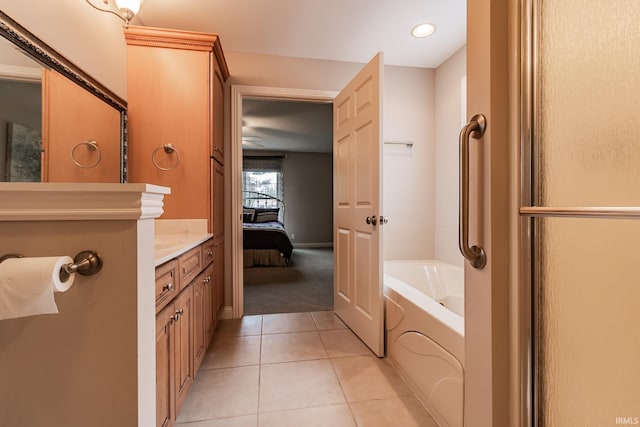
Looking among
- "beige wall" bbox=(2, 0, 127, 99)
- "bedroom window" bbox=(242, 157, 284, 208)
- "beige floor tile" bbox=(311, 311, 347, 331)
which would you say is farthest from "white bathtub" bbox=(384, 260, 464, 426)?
"bedroom window" bbox=(242, 157, 284, 208)

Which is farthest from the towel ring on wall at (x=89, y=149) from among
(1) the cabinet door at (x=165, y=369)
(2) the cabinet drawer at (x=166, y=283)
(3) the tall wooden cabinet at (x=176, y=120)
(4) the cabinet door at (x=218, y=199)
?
(1) the cabinet door at (x=165, y=369)

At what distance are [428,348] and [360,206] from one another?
1.02 metres

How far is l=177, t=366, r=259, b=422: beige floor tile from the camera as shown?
1319 millimetres

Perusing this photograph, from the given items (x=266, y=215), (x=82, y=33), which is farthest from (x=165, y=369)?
(x=266, y=215)

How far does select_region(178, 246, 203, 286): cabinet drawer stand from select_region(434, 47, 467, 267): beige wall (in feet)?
6.72

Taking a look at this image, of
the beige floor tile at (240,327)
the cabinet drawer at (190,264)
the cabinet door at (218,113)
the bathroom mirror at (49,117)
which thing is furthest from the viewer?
the beige floor tile at (240,327)

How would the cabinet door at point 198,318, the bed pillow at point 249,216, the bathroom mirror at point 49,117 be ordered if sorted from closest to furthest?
1. the bathroom mirror at point 49,117
2. the cabinet door at point 198,318
3. the bed pillow at point 249,216

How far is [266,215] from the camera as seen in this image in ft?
20.5

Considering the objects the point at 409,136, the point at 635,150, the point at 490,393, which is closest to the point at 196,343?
the point at 490,393

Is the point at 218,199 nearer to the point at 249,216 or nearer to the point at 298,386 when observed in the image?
the point at 298,386

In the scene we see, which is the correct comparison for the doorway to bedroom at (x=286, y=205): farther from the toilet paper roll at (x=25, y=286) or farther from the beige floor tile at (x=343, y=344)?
the toilet paper roll at (x=25, y=286)

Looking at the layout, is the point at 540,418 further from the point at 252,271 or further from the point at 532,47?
the point at 252,271

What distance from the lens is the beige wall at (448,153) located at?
2.33m

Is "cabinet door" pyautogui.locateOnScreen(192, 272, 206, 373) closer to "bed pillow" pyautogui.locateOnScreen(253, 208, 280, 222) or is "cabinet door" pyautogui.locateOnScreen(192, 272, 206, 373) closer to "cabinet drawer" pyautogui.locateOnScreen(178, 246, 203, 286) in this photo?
"cabinet drawer" pyautogui.locateOnScreen(178, 246, 203, 286)
